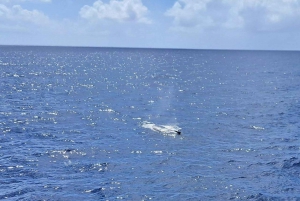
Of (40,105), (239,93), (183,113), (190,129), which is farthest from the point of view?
(239,93)

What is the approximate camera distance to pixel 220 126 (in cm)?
5853

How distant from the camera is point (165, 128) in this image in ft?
180

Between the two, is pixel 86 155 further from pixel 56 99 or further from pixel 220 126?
pixel 56 99

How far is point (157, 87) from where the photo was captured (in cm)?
10431

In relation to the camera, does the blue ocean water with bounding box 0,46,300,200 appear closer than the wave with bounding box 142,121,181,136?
Yes

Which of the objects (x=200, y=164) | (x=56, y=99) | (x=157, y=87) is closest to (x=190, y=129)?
(x=200, y=164)

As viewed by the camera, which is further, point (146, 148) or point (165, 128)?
point (165, 128)

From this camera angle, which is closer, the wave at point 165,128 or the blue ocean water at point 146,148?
the blue ocean water at point 146,148

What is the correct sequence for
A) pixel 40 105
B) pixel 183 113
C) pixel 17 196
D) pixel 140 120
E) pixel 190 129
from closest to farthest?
1. pixel 17 196
2. pixel 190 129
3. pixel 140 120
4. pixel 183 113
5. pixel 40 105

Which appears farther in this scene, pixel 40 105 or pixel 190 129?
pixel 40 105

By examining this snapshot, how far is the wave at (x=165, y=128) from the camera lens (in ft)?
176

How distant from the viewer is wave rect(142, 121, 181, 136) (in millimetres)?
53522

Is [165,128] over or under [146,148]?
over

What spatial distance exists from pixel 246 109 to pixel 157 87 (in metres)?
37.3
